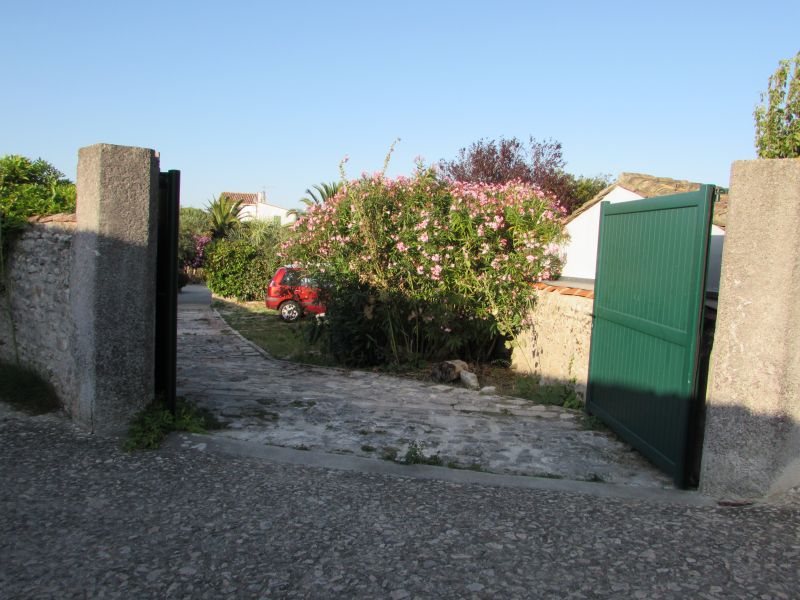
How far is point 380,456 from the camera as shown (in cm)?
518

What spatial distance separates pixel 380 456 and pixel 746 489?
2565 mm

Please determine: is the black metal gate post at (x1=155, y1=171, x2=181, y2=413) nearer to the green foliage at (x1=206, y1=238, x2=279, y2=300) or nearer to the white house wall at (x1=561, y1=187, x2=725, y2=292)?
the white house wall at (x1=561, y1=187, x2=725, y2=292)

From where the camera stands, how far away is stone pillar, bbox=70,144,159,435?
5297 mm

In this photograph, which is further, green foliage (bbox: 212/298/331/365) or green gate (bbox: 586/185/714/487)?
green foliage (bbox: 212/298/331/365)

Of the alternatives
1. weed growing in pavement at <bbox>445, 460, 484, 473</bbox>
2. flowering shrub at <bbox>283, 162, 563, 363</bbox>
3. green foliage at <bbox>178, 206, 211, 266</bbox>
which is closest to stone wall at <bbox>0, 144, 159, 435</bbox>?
weed growing in pavement at <bbox>445, 460, 484, 473</bbox>

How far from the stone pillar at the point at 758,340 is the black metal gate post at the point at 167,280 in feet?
14.0

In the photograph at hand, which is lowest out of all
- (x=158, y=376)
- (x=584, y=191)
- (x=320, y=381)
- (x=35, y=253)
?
(x=320, y=381)

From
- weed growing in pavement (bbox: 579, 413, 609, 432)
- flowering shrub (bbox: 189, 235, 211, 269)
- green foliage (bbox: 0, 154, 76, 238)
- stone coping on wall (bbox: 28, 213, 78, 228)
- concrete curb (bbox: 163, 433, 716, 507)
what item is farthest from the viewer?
flowering shrub (bbox: 189, 235, 211, 269)

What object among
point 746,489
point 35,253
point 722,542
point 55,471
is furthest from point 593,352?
point 35,253

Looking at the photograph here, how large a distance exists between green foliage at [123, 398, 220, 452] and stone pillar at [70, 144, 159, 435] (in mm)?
121

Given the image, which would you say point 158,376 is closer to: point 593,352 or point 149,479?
point 149,479

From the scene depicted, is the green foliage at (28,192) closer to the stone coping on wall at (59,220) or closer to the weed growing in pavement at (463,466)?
the stone coping on wall at (59,220)

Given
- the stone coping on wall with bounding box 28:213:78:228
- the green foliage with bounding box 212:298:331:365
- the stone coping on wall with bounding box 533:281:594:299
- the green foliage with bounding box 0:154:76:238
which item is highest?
the green foliage with bounding box 0:154:76:238

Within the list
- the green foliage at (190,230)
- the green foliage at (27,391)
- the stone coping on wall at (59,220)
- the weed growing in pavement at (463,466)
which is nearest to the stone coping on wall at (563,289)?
the weed growing in pavement at (463,466)
